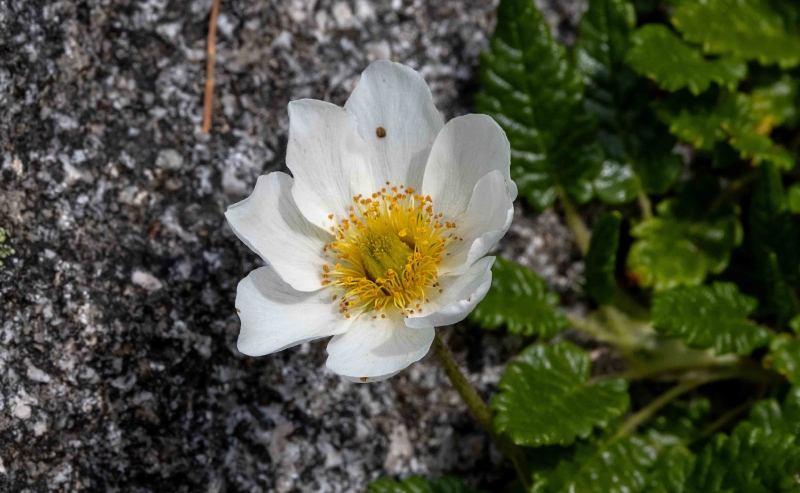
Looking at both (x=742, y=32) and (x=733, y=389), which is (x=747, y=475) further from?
(x=742, y=32)

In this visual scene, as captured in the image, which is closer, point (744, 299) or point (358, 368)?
point (358, 368)

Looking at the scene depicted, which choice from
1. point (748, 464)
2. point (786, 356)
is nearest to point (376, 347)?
point (748, 464)

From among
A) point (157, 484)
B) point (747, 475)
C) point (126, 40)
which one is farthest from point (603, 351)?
point (126, 40)

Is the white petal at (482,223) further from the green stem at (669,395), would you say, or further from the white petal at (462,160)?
the green stem at (669,395)

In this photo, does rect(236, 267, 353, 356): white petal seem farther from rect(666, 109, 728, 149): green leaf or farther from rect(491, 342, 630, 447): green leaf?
rect(666, 109, 728, 149): green leaf

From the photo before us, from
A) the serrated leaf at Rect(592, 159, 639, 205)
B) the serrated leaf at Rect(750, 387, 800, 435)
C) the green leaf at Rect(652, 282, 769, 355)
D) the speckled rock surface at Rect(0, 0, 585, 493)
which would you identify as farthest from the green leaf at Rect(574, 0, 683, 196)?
the serrated leaf at Rect(750, 387, 800, 435)

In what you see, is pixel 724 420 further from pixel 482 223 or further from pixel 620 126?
pixel 482 223
